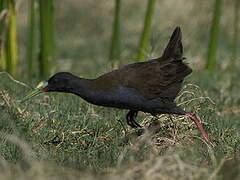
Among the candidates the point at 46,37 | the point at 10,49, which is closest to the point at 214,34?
the point at 46,37

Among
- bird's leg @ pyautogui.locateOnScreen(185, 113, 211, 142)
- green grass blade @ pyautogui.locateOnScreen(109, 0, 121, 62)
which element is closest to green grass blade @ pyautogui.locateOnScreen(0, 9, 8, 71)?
green grass blade @ pyautogui.locateOnScreen(109, 0, 121, 62)

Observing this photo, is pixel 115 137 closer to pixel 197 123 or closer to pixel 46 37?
pixel 197 123

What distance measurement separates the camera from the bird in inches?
215

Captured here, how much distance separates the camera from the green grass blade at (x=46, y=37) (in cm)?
817

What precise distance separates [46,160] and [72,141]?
86 centimetres

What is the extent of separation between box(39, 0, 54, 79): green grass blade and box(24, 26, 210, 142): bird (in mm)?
2638

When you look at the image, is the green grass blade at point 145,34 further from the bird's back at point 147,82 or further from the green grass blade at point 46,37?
the bird's back at point 147,82

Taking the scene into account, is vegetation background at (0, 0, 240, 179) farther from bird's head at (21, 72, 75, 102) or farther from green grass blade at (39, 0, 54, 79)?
bird's head at (21, 72, 75, 102)

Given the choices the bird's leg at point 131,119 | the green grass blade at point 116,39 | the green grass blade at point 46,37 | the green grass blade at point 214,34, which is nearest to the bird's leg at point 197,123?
the bird's leg at point 131,119

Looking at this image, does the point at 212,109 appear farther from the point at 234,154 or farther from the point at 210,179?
the point at 210,179

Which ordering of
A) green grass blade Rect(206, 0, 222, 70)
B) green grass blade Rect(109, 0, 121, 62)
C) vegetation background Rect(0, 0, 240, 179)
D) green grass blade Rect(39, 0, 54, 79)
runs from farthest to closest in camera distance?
green grass blade Rect(109, 0, 121, 62), green grass blade Rect(206, 0, 222, 70), green grass blade Rect(39, 0, 54, 79), vegetation background Rect(0, 0, 240, 179)

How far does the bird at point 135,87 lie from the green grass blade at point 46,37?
8.66 ft

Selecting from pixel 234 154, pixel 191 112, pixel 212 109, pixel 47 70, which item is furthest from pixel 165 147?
pixel 47 70

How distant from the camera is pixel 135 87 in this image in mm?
5562
